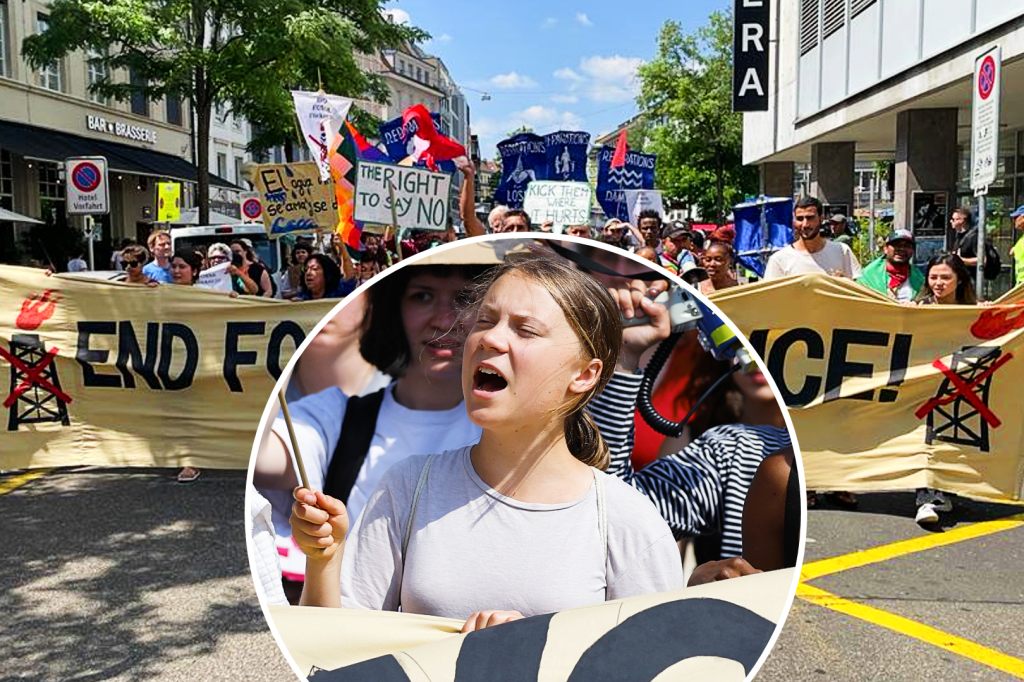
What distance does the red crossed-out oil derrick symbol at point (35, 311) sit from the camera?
7320 mm

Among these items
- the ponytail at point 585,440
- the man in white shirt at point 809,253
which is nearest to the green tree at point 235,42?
the man in white shirt at point 809,253

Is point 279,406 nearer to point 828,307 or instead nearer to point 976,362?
point 828,307

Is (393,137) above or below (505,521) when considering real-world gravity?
above

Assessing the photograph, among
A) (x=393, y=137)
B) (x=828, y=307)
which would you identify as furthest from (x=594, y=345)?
(x=393, y=137)

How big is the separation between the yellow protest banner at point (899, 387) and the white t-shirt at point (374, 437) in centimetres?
480

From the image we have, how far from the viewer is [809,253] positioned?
26.5 ft

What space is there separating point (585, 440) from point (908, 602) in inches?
161

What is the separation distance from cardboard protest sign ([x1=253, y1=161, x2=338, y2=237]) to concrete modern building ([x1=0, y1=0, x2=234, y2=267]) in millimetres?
13673

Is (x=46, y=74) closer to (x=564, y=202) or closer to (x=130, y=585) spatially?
(x=564, y=202)

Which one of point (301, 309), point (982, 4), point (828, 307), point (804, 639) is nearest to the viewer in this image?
point (804, 639)

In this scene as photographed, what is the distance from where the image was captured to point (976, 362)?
6355 mm

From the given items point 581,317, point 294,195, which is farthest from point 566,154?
point 581,317

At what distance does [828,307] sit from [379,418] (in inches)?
202

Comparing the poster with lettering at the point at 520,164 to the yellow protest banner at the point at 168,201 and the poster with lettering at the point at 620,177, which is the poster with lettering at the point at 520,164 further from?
the yellow protest banner at the point at 168,201
